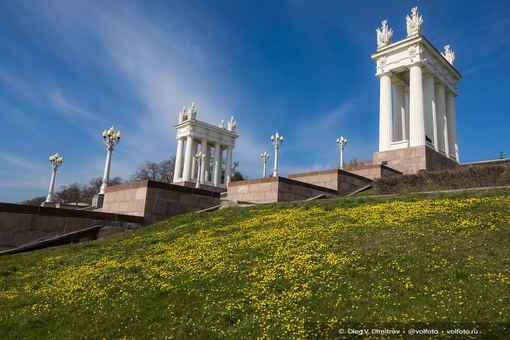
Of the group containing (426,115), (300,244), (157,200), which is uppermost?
(426,115)

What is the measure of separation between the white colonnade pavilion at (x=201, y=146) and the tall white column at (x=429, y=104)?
120ft

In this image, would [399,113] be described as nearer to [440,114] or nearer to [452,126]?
[440,114]

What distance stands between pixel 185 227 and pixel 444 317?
30.8 ft

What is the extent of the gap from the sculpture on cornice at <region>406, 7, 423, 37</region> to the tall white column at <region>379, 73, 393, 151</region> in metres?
4.30

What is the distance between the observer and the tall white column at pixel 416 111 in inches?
1192

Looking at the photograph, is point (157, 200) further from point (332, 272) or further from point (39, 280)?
point (332, 272)

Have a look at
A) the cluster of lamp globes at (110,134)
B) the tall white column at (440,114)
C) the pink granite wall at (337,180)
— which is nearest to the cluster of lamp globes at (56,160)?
the cluster of lamp globes at (110,134)

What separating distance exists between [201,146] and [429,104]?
135 ft

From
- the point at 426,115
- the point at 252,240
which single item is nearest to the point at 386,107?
the point at 426,115

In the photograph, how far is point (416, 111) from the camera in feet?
103

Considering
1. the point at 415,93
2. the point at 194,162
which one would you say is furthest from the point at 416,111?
the point at 194,162

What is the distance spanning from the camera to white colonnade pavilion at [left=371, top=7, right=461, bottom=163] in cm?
3144

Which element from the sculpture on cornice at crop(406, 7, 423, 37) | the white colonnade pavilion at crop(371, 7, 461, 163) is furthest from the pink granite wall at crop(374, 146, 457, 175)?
the sculpture on cornice at crop(406, 7, 423, 37)

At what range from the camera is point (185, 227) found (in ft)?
41.9
